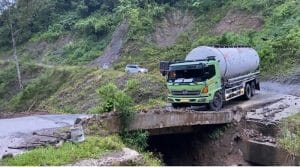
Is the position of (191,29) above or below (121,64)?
above

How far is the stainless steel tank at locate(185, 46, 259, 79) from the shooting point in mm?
19719

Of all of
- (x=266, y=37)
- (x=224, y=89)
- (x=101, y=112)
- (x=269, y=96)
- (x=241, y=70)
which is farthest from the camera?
(x=266, y=37)

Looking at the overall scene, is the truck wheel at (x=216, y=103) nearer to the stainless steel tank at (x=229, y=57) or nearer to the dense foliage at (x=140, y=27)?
the stainless steel tank at (x=229, y=57)

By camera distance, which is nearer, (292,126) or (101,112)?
(101,112)

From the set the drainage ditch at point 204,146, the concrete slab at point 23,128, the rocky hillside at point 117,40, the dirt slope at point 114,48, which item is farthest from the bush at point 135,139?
the dirt slope at point 114,48

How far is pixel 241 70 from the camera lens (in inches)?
853

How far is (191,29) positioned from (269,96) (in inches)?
785

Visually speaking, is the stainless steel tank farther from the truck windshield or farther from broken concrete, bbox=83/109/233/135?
broken concrete, bbox=83/109/233/135

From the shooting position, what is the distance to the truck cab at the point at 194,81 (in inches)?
727

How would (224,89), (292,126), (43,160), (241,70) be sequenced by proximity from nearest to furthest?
(43,160)
(292,126)
(224,89)
(241,70)

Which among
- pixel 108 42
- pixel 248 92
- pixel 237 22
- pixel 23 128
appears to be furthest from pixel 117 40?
pixel 23 128

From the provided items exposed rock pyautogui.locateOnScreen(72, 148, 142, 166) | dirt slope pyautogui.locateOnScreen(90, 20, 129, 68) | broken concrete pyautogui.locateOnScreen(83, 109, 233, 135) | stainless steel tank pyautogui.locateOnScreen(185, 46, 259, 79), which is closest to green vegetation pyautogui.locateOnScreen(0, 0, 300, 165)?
broken concrete pyautogui.locateOnScreen(83, 109, 233, 135)

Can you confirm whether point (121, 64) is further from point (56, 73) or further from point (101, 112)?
point (101, 112)

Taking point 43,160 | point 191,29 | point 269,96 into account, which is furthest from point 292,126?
Result: point 191,29
